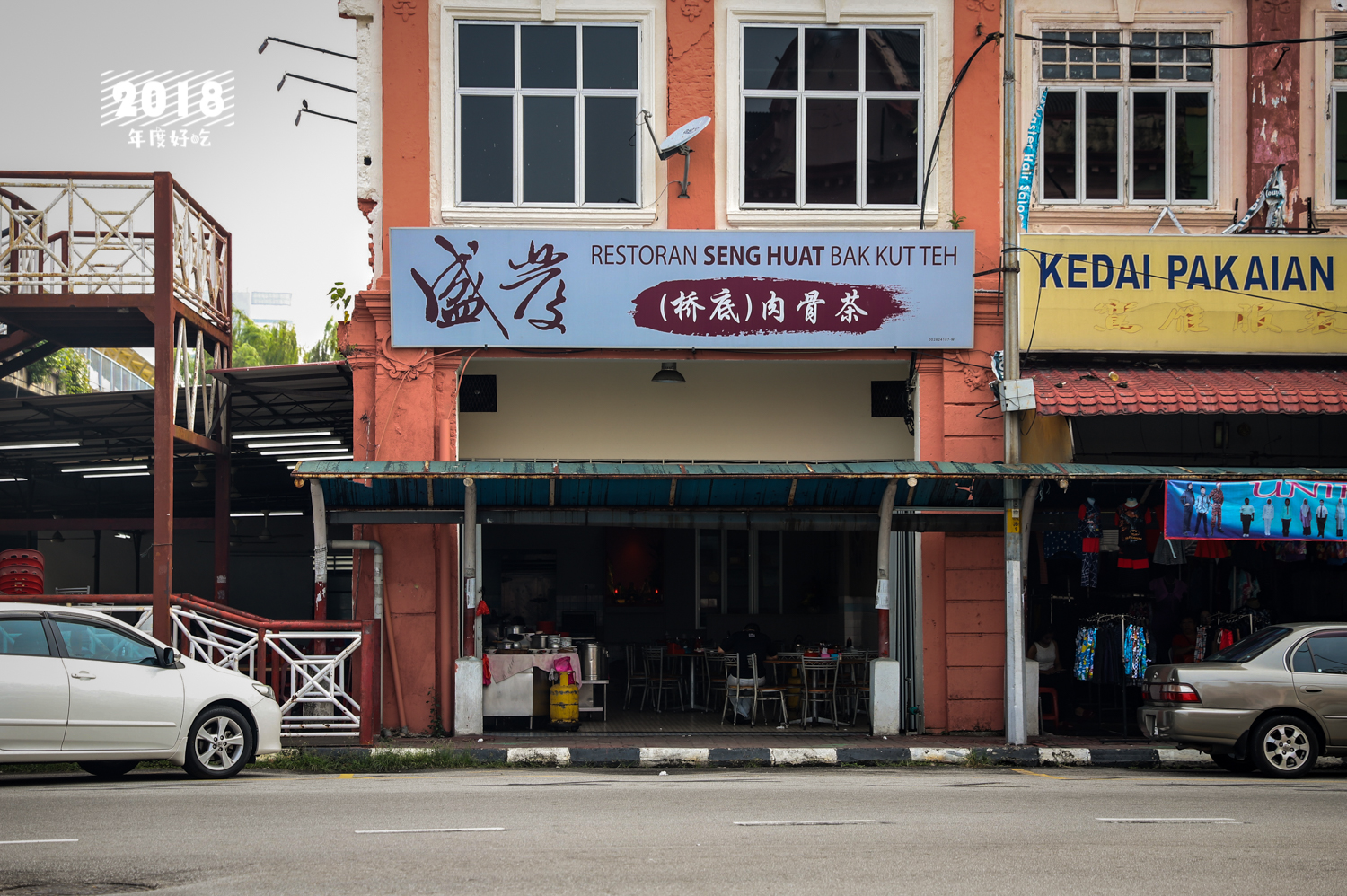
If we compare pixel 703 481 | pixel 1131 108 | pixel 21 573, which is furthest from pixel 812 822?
pixel 21 573

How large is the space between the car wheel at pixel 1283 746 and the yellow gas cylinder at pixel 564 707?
7.71 metres

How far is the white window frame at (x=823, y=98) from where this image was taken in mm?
16266

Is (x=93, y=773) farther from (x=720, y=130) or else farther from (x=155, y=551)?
(x=720, y=130)

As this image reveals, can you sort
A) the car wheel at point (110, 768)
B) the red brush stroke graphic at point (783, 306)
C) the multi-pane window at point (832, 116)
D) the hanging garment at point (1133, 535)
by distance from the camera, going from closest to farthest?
the car wheel at point (110, 768)
the hanging garment at point (1133, 535)
the red brush stroke graphic at point (783, 306)
the multi-pane window at point (832, 116)

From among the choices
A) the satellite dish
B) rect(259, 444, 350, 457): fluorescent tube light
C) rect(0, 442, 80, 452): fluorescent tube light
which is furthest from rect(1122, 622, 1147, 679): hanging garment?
rect(0, 442, 80, 452): fluorescent tube light

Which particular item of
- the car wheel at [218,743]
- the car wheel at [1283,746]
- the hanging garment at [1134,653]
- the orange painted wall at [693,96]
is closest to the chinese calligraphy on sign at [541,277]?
the orange painted wall at [693,96]

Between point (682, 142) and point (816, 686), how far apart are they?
7.37m

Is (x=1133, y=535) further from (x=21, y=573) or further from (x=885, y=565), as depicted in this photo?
(x=21, y=573)

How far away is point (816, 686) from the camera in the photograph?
1734 centimetres

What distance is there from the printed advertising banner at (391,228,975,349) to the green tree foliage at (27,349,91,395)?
82.7 ft

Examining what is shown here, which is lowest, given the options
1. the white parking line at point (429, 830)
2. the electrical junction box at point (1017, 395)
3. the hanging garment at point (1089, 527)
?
the white parking line at point (429, 830)

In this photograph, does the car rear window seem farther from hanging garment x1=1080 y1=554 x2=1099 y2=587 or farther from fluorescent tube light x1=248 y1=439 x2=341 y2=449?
hanging garment x1=1080 y1=554 x2=1099 y2=587

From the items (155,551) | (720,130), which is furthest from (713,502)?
(155,551)

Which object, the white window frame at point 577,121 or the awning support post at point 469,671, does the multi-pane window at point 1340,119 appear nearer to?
the white window frame at point 577,121
